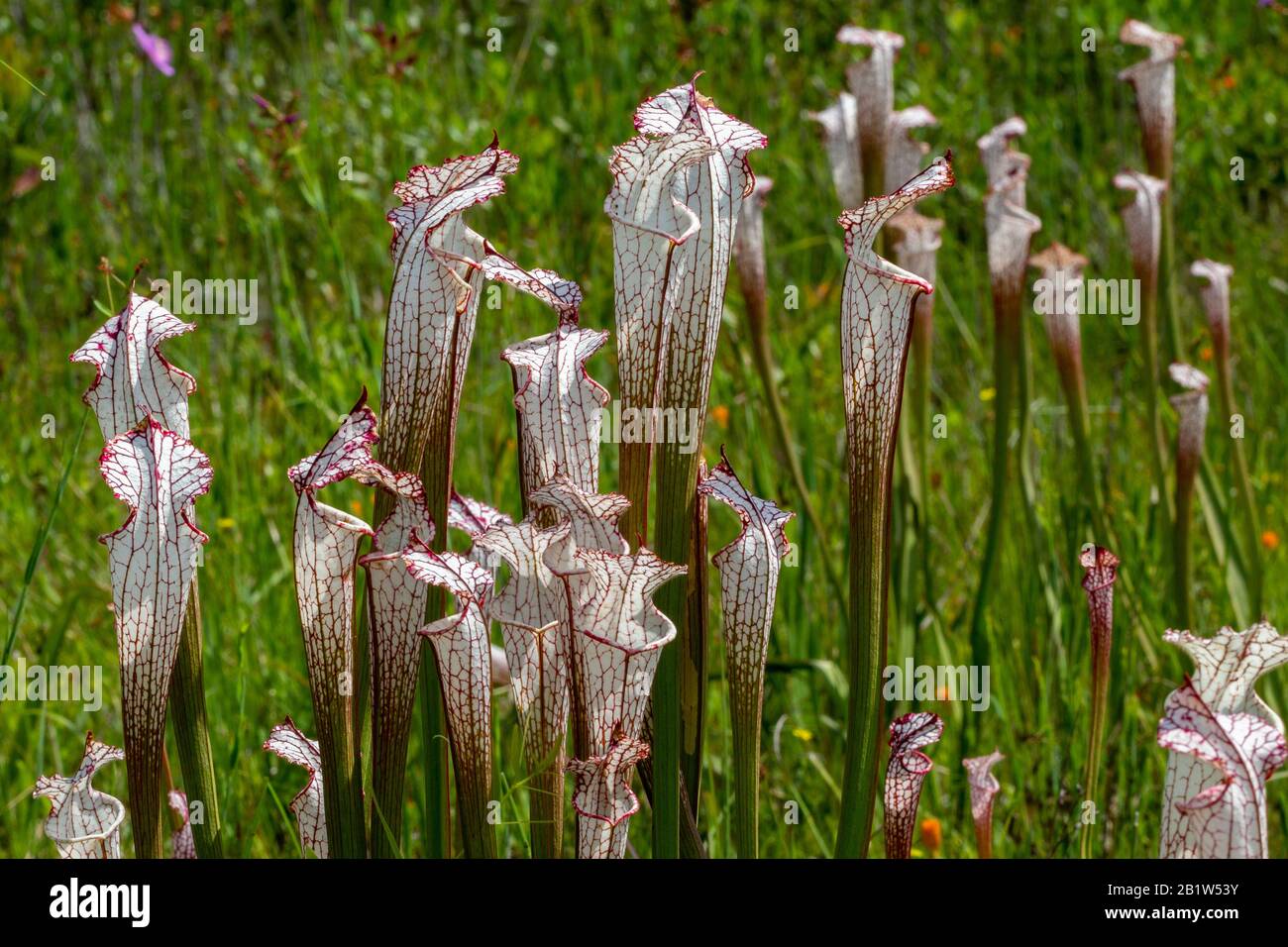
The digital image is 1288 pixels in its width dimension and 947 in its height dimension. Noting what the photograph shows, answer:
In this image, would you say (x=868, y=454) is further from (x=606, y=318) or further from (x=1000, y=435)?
(x=606, y=318)

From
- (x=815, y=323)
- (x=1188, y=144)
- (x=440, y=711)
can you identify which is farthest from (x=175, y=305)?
(x=1188, y=144)

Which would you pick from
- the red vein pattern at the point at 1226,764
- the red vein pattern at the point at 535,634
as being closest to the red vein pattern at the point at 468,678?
the red vein pattern at the point at 535,634

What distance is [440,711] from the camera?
3.30 ft

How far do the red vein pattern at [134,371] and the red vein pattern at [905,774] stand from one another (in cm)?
62

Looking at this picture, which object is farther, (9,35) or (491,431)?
(9,35)

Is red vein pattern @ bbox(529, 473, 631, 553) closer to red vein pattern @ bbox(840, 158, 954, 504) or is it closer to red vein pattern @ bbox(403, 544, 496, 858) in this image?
red vein pattern @ bbox(403, 544, 496, 858)

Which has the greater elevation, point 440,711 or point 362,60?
point 362,60

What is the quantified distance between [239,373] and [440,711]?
2.59m

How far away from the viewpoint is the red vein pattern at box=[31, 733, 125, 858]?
3.31ft

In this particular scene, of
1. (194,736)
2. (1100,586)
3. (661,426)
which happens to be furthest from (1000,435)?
(194,736)

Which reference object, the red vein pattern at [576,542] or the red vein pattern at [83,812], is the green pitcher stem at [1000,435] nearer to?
the red vein pattern at [576,542]
